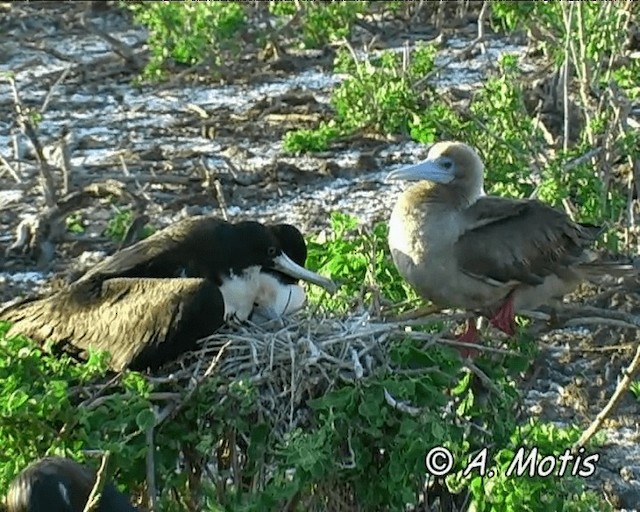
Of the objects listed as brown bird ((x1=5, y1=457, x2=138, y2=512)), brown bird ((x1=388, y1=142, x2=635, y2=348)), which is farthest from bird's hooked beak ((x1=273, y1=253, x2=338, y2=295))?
brown bird ((x1=5, y1=457, x2=138, y2=512))

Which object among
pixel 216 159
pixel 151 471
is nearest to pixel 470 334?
pixel 151 471

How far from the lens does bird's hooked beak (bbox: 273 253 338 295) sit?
4867 mm

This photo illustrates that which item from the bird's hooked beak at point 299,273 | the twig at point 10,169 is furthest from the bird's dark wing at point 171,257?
the twig at point 10,169

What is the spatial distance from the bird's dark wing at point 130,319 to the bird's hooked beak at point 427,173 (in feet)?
3.92

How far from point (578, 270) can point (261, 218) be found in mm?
2676

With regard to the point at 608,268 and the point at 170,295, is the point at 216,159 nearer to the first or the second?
the point at 608,268

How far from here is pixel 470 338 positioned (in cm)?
484

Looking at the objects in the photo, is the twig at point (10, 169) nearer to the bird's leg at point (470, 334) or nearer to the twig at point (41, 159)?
the twig at point (41, 159)

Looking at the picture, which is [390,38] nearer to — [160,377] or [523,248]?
[523,248]

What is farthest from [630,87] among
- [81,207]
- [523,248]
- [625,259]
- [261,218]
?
[81,207]

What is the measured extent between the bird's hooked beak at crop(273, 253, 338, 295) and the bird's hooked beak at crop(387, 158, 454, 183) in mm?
655

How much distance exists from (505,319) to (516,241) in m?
0.36

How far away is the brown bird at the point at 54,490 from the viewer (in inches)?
123

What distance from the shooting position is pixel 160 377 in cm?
430
